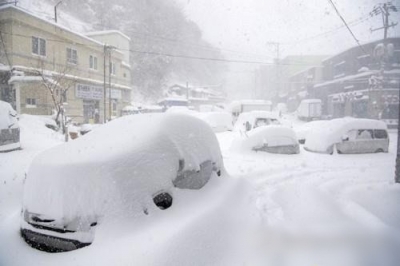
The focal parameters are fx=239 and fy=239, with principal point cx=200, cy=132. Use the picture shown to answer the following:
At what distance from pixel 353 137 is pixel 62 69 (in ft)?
31.2

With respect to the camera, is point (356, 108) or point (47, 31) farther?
point (47, 31)

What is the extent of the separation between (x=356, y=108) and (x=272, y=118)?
8061 millimetres

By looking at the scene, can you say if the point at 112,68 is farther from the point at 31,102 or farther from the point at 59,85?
the point at 31,102

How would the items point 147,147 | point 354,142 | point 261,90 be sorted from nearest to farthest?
point 147,147, point 354,142, point 261,90

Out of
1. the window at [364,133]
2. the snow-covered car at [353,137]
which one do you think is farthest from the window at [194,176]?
the window at [364,133]

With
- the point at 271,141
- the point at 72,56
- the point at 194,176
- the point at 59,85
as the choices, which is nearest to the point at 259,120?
the point at 271,141

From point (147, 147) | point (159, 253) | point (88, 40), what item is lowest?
point (159, 253)

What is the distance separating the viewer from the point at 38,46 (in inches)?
238

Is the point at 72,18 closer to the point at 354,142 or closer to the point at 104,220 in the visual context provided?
the point at 104,220

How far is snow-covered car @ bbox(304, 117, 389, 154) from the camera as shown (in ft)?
26.7

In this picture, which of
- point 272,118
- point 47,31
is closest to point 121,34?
point 47,31

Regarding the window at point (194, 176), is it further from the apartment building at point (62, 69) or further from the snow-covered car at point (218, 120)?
the snow-covered car at point (218, 120)

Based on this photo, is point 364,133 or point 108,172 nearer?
point 108,172

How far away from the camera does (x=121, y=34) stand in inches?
243
